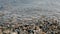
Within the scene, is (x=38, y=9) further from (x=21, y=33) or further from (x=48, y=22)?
(x=21, y=33)

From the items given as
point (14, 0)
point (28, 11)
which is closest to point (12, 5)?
point (14, 0)

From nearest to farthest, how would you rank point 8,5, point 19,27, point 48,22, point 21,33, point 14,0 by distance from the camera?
point 21,33, point 19,27, point 48,22, point 8,5, point 14,0

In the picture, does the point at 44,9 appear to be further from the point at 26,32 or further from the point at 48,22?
the point at 26,32

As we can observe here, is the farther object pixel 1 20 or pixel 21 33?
pixel 1 20

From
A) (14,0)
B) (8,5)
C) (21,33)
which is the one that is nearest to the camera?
(21,33)

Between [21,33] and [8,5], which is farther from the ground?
[8,5]

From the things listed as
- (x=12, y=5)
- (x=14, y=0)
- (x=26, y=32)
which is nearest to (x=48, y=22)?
(x=26, y=32)
